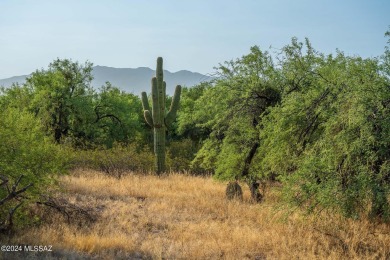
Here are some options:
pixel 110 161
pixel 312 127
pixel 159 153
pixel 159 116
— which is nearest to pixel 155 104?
pixel 159 116

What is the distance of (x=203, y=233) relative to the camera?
934 cm

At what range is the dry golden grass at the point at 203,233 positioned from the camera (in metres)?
7.93

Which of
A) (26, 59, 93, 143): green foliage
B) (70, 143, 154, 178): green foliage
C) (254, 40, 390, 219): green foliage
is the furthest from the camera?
(26, 59, 93, 143): green foliage

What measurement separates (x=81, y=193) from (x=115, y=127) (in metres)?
14.5

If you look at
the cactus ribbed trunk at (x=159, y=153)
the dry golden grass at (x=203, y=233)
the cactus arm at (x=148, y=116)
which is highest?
the cactus arm at (x=148, y=116)

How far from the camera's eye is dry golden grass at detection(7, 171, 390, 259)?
793 centimetres

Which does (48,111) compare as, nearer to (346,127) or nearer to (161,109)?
(161,109)

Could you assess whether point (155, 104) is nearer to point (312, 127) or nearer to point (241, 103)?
point (241, 103)

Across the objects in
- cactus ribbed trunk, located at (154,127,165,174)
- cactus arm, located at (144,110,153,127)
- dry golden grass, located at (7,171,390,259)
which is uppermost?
cactus arm, located at (144,110,153,127)

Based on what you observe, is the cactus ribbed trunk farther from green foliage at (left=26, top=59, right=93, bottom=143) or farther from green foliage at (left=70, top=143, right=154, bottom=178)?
green foliage at (left=26, top=59, right=93, bottom=143)

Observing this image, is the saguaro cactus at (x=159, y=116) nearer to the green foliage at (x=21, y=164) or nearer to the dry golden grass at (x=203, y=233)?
the dry golden grass at (x=203, y=233)

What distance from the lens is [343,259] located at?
771 cm

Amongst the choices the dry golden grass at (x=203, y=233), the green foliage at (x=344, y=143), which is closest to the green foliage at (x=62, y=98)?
the dry golden grass at (x=203, y=233)

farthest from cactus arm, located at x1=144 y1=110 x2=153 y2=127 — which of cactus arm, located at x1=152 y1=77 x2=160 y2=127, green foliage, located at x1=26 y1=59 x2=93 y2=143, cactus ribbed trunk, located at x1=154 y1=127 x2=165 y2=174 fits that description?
green foliage, located at x1=26 y1=59 x2=93 y2=143
